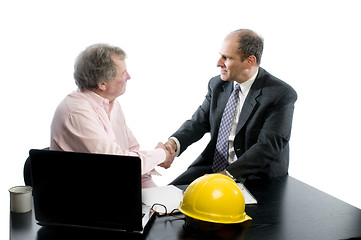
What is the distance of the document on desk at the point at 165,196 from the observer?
6.84 ft

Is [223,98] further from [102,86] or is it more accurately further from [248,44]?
[102,86]

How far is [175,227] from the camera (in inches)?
73.7

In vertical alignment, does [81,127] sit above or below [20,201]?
above

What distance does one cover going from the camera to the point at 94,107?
2357mm

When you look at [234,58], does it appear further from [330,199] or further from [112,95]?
[330,199]

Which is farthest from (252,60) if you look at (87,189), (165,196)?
A: (87,189)

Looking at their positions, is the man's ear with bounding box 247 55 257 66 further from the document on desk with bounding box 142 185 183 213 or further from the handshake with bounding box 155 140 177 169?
the document on desk with bounding box 142 185 183 213

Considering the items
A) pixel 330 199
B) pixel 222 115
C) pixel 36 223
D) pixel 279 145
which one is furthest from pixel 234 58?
pixel 36 223

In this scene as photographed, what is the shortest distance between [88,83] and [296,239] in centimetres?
137

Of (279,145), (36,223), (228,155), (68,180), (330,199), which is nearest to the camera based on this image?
(68,180)

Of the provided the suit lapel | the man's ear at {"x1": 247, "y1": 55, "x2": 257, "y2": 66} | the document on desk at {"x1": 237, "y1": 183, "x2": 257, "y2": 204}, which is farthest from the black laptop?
the man's ear at {"x1": 247, "y1": 55, "x2": 257, "y2": 66}

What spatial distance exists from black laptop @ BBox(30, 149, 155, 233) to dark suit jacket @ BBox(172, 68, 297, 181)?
1.08m

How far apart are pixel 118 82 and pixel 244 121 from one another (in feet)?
3.38

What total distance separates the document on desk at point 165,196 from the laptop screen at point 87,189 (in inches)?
12.5
